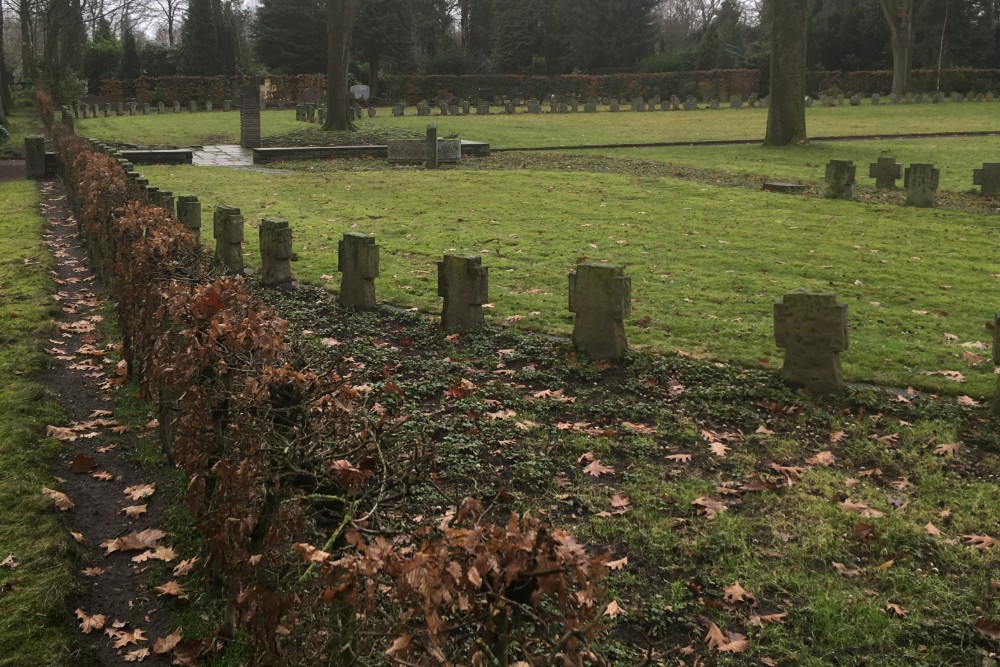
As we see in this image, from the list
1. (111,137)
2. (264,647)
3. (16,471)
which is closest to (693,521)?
(264,647)

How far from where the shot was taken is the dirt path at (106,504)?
4.52 m

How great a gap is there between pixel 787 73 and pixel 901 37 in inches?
1047

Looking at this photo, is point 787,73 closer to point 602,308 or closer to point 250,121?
point 250,121

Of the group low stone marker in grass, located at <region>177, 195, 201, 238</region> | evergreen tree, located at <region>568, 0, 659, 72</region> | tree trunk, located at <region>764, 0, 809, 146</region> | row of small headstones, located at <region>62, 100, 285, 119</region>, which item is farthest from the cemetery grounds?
evergreen tree, located at <region>568, 0, 659, 72</region>

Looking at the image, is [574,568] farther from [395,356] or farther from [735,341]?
[735,341]

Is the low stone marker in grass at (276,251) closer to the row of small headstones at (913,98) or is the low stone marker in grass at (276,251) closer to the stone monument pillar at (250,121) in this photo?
the stone monument pillar at (250,121)

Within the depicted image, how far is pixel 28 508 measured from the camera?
553cm

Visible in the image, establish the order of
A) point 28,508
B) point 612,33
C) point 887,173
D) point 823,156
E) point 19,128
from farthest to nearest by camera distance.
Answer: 1. point 612,33
2. point 19,128
3. point 823,156
4. point 887,173
5. point 28,508

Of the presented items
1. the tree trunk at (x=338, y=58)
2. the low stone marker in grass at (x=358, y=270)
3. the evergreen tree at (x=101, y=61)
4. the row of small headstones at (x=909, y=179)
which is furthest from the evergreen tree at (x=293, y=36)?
the low stone marker in grass at (x=358, y=270)

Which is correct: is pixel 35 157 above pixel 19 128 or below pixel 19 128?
below

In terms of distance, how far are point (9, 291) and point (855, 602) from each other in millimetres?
10445

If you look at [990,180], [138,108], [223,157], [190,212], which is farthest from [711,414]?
[138,108]

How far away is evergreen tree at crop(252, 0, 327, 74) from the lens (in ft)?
198

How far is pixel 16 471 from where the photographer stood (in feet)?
19.9
